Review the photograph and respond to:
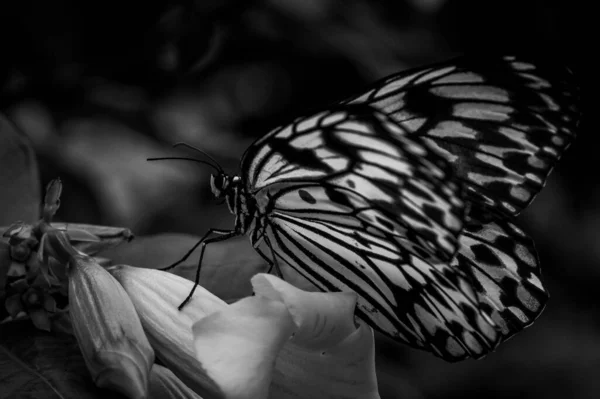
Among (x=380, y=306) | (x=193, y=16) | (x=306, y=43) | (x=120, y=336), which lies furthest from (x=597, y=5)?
(x=120, y=336)

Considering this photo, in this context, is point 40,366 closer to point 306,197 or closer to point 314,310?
point 314,310

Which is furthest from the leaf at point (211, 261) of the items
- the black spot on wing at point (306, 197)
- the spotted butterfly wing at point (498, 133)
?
the spotted butterfly wing at point (498, 133)

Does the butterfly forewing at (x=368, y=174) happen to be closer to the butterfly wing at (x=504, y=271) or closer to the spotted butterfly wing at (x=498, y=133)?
the spotted butterfly wing at (x=498, y=133)

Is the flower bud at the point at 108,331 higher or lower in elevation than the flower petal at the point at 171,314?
higher

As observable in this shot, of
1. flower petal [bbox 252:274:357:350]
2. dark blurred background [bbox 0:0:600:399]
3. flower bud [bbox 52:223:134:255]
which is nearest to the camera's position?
flower petal [bbox 252:274:357:350]

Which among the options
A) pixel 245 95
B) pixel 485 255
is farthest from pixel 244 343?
pixel 245 95

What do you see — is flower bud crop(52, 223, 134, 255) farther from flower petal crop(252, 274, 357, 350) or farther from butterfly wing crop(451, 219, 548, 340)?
butterfly wing crop(451, 219, 548, 340)

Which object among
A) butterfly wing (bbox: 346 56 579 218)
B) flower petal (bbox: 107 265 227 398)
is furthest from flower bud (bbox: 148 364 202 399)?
butterfly wing (bbox: 346 56 579 218)
